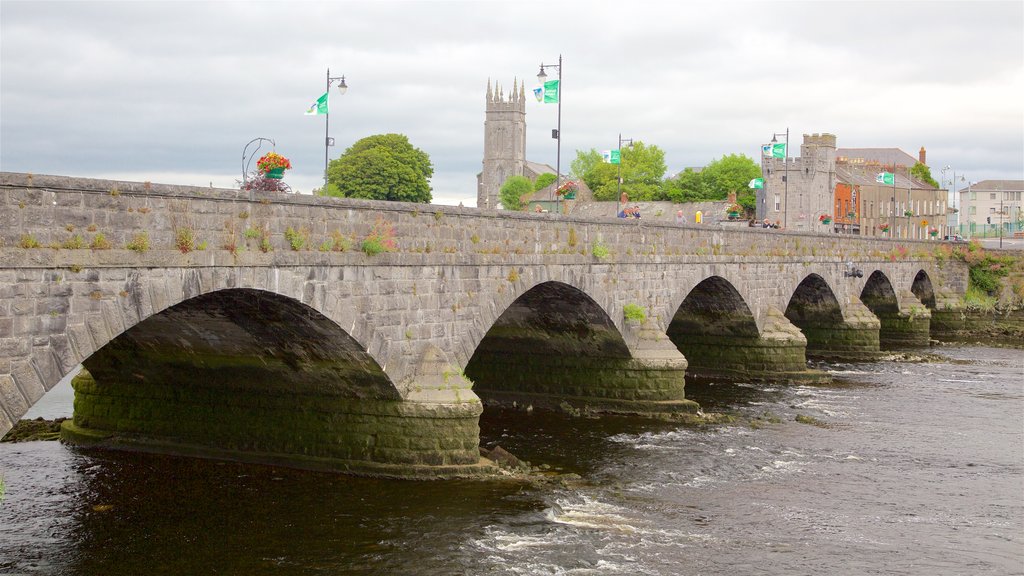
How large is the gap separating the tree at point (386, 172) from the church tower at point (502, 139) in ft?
359

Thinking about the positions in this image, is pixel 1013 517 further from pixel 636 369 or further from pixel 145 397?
pixel 145 397

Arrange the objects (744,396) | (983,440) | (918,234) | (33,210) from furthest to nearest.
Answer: (918,234), (744,396), (983,440), (33,210)

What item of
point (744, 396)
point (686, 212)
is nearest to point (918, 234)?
point (686, 212)

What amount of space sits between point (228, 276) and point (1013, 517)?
15047 mm

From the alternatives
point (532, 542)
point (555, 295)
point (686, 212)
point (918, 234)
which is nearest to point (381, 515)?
point (532, 542)

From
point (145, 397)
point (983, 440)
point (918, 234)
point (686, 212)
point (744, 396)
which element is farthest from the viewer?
point (918, 234)

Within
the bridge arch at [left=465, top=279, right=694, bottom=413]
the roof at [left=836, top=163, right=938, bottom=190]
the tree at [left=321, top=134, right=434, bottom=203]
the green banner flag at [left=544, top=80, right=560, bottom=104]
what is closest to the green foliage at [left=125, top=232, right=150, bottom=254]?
the bridge arch at [left=465, top=279, right=694, bottom=413]

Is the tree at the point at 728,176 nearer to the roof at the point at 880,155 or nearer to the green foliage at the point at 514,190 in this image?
the roof at the point at 880,155

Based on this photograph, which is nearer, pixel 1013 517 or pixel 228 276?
pixel 228 276

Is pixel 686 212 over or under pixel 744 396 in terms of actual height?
over

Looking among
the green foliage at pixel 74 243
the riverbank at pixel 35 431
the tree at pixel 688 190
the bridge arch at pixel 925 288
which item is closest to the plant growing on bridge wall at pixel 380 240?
the green foliage at pixel 74 243

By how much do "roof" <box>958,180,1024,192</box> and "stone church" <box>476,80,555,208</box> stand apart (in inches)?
2486

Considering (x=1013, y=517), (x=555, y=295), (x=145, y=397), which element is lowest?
(x=1013, y=517)

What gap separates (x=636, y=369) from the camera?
3012 centimetres
